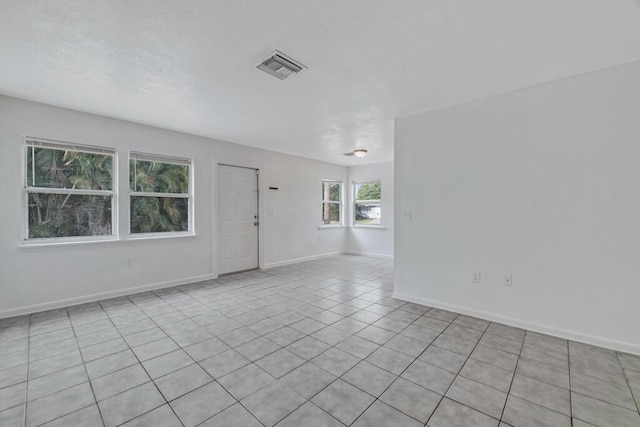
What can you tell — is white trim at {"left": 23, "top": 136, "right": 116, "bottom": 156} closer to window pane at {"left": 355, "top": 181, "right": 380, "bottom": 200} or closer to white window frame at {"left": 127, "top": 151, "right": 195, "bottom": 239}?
white window frame at {"left": 127, "top": 151, "right": 195, "bottom": 239}

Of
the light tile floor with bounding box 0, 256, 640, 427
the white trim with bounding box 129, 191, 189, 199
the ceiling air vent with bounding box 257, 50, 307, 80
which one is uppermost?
the ceiling air vent with bounding box 257, 50, 307, 80

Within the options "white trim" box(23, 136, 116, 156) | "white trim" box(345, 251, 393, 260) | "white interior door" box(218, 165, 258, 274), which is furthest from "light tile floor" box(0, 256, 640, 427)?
"white trim" box(345, 251, 393, 260)

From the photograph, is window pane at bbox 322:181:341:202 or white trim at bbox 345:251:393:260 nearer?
white trim at bbox 345:251:393:260

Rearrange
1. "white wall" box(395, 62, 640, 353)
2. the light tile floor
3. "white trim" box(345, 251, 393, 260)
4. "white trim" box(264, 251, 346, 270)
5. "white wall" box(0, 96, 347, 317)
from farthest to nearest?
1. "white trim" box(345, 251, 393, 260)
2. "white trim" box(264, 251, 346, 270)
3. "white wall" box(0, 96, 347, 317)
4. "white wall" box(395, 62, 640, 353)
5. the light tile floor

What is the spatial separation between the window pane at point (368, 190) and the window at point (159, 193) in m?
4.54

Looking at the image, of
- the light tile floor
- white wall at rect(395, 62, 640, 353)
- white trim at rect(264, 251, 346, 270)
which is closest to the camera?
the light tile floor

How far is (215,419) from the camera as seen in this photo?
63.4 inches

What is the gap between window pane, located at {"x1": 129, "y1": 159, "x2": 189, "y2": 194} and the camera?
160 inches

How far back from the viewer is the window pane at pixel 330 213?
24.3 ft

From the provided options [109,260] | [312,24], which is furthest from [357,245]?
[312,24]

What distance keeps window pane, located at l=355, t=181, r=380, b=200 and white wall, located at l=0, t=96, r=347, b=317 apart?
238cm

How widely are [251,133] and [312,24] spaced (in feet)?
9.44

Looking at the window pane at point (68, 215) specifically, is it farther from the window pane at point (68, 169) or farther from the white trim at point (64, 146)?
the white trim at point (64, 146)

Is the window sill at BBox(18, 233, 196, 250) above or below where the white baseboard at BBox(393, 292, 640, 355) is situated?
above
